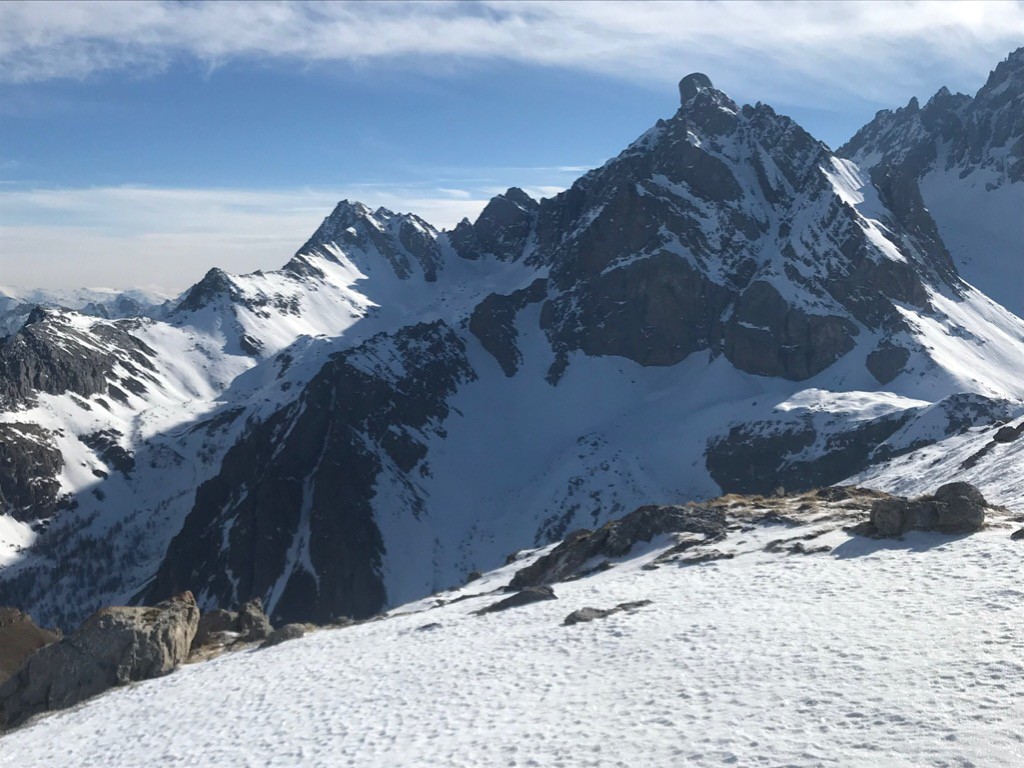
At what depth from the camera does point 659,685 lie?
21.2 m

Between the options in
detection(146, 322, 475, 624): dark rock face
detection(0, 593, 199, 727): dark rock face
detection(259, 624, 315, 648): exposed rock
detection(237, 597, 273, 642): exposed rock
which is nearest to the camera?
detection(0, 593, 199, 727): dark rock face

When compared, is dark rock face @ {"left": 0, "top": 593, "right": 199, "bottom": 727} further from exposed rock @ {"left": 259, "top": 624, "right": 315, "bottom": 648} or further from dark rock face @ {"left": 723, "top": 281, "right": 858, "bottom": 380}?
dark rock face @ {"left": 723, "top": 281, "right": 858, "bottom": 380}

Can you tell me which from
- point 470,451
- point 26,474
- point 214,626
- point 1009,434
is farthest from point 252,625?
point 26,474

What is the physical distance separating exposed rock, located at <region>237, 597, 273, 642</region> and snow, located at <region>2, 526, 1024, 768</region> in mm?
4807

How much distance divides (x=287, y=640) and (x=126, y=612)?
581 centimetres

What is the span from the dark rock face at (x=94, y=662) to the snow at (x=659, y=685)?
1.64m

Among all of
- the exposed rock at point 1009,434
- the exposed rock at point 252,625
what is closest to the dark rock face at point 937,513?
the exposed rock at point 252,625

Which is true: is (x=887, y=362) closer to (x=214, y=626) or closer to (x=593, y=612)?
(x=214, y=626)

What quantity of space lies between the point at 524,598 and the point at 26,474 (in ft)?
584

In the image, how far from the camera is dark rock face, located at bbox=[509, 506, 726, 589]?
39.8 meters

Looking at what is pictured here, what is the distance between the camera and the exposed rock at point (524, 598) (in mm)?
32875

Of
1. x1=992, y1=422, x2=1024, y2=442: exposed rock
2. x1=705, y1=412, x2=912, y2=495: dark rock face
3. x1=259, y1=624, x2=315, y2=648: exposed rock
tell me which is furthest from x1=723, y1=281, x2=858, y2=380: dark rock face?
x1=259, y1=624, x2=315, y2=648: exposed rock

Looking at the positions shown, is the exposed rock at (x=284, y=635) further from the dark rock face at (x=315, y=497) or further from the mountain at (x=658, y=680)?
the dark rock face at (x=315, y=497)

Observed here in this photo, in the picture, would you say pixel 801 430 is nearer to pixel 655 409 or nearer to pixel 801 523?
pixel 655 409
